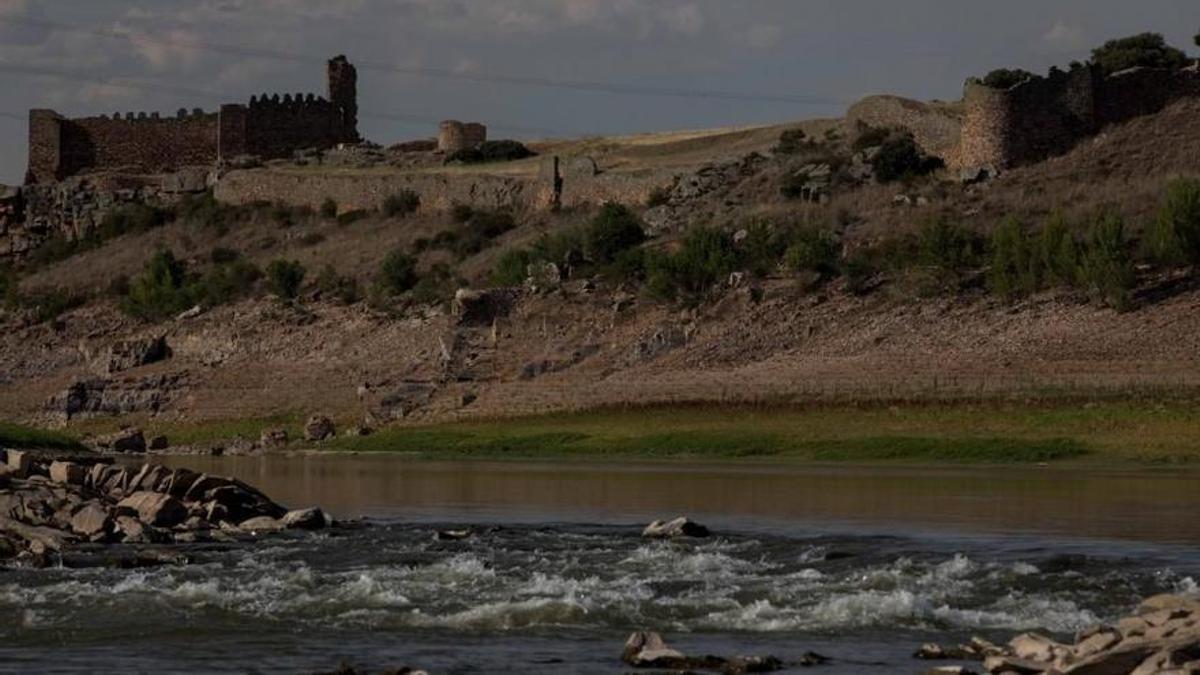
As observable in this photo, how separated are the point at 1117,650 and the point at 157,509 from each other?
19682 mm

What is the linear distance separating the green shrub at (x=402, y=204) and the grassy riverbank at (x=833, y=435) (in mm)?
24230

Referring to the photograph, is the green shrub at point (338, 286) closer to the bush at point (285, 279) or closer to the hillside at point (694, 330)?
the hillside at point (694, 330)

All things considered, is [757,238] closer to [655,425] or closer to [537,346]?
[537,346]

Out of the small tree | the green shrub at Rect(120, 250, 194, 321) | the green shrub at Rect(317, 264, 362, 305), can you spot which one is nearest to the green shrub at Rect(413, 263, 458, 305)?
the small tree

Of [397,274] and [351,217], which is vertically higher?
[351,217]

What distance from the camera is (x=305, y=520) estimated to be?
38500 millimetres

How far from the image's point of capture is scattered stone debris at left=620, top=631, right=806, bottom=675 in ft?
76.2

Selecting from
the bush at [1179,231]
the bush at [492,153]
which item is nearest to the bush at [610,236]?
the bush at [492,153]

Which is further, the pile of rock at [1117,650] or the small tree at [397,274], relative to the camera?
the small tree at [397,274]

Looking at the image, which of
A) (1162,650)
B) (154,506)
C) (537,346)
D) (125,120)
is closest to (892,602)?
(1162,650)

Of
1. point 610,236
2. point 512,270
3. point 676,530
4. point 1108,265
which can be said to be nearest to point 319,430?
point 512,270

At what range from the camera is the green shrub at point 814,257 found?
70.0 meters

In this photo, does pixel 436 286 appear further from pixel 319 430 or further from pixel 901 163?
pixel 901 163

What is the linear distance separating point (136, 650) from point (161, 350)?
5725 cm
